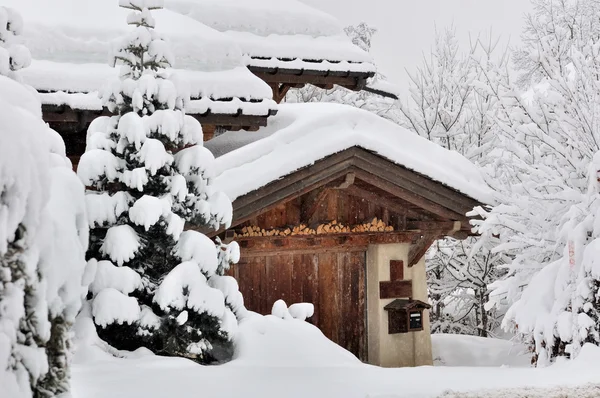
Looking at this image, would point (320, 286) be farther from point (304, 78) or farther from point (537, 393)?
point (537, 393)

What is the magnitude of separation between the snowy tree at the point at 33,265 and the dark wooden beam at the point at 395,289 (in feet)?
28.5

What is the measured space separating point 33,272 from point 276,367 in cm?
393

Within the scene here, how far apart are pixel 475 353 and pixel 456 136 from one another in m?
6.50

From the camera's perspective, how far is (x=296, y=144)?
10859 millimetres

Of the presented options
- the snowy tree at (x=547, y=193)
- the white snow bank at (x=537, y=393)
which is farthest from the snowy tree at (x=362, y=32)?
the white snow bank at (x=537, y=393)

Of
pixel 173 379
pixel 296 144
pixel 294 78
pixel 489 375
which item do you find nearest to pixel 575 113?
pixel 489 375

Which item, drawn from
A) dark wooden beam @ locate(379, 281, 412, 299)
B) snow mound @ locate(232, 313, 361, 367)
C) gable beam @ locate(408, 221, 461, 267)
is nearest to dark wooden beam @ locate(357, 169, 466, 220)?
gable beam @ locate(408, 221, 461, 267)

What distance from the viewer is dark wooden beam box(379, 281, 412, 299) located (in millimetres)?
12141

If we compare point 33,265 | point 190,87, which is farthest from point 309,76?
point 33,265

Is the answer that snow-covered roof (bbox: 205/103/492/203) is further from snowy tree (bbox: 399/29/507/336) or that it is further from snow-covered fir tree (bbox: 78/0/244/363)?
snowy tree (bbox: 399/29/507/336)

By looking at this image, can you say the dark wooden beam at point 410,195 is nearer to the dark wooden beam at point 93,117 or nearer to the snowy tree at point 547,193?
the dark wooden beam at point 93,117

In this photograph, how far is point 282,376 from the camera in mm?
6336

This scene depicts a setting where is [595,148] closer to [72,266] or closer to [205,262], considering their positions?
[205,262]

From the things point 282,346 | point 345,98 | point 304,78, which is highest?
point 345,98
